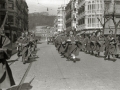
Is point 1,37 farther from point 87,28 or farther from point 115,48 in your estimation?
point 87,28

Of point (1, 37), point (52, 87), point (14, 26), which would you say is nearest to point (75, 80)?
point (52, 87)

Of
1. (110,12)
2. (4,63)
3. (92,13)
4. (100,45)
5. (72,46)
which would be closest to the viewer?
(4,63)

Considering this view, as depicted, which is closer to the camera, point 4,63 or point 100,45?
point 4,63

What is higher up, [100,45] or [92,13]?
[92,13]

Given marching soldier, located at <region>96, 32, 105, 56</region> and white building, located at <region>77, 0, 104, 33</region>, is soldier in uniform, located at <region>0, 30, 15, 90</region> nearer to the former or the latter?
marching soldier, located at <region>96, 32, 105, 56</region>

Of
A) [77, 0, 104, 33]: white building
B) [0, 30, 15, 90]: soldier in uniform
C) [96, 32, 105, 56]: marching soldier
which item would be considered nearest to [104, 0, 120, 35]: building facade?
[77, 0, 104, 33]: white building

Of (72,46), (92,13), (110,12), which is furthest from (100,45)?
(92,13)

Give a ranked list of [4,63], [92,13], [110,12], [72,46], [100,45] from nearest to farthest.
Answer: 1. [4,63]
2. [72,46]
3. [100,45]
4. [110,12]
5. [92,13]

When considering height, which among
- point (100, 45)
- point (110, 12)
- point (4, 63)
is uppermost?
point (110, 12)

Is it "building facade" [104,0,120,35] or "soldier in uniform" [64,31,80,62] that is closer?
"soldier in uniform" [64,31,80,62]

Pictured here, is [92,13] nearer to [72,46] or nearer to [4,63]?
[72,46]

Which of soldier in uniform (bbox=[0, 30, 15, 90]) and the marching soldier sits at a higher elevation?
soldier in uniform (bbox=[0, 30, 15, 90])

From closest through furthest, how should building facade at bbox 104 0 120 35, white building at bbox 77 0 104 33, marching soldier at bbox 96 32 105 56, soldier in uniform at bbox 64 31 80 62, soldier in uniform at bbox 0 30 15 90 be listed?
soldier in uniform at bbox 0 30 15 90
soldier in uniform at bbox 64 31 80 62
marching soldier at bbox 96 32 105 56
building facade at bbox 104 0 120 35
white building at bbox 77 0 104 33

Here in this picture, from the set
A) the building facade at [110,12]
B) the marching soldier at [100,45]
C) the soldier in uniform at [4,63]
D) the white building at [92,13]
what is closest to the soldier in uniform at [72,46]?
the marching soldier at [100,45]
